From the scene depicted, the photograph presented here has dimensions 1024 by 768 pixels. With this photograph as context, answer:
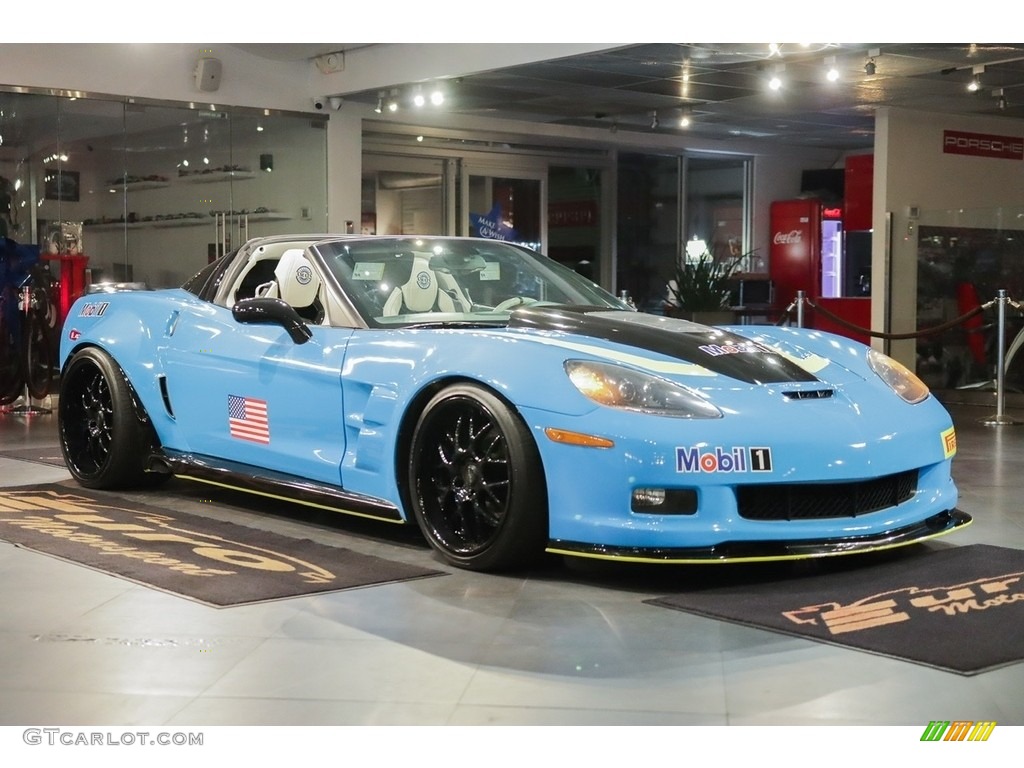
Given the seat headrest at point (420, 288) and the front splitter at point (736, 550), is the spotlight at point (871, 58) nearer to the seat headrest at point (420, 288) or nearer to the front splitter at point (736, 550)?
the seat headrest at point (420, 288)

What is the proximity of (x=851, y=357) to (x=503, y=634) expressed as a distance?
177cm

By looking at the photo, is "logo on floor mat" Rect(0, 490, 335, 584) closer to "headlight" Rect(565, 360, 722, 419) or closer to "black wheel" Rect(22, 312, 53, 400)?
"headlight" Rect(565, 360, 722, 419)

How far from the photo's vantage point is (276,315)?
15.6 feet

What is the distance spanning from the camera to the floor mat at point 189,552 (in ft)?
13.0

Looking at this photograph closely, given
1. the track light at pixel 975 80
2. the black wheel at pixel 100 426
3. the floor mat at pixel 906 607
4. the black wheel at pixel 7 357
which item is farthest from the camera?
the black wheel at pixel 7 357

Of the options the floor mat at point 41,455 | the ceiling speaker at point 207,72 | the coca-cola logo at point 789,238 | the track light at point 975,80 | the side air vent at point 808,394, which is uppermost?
the ceiling speaker at point 207,72

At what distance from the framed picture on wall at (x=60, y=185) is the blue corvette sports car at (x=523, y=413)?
6.42m

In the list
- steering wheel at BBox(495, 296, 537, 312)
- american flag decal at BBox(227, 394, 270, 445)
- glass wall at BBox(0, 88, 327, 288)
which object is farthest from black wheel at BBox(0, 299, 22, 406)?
steering wheel at BBox(495, 296, 537, 312)

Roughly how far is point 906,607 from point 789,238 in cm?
1444

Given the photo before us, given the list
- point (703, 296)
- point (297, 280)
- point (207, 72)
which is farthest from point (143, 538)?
point (703, 296)

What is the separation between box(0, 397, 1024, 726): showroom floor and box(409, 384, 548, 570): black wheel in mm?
102

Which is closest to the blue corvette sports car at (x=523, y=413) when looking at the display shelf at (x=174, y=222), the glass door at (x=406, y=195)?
the display shelf at (x=174, y=222)

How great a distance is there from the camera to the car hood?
4.13 m
